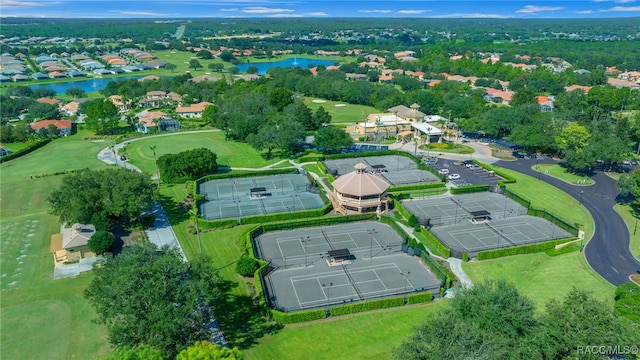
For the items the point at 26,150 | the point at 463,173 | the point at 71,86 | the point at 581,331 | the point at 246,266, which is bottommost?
the point at 463,173

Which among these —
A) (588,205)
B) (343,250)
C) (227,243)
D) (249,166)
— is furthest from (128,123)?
(588,205)

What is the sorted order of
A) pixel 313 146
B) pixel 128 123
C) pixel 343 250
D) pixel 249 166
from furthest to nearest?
1. pixel 128 123
2. pixel 313 146
3. pixel 249 166
4. pixel 343 250

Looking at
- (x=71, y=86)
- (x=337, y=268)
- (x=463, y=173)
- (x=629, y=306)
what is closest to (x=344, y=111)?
(x=463, y=173)

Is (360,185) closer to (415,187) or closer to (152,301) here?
(415,187)

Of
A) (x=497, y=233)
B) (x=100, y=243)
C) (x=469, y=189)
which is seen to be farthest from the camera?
(x=469, y=189)

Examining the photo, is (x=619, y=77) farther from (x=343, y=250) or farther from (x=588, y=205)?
(x=343, y=250)

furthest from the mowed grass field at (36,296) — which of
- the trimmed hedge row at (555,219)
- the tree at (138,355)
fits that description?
the trimmed hedge row at (555,219)

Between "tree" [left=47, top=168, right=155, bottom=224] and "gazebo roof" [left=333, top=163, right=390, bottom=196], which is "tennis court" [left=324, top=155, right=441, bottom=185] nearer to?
"gazebo roof" [left=333, top=163, right=390, bottom=196]
